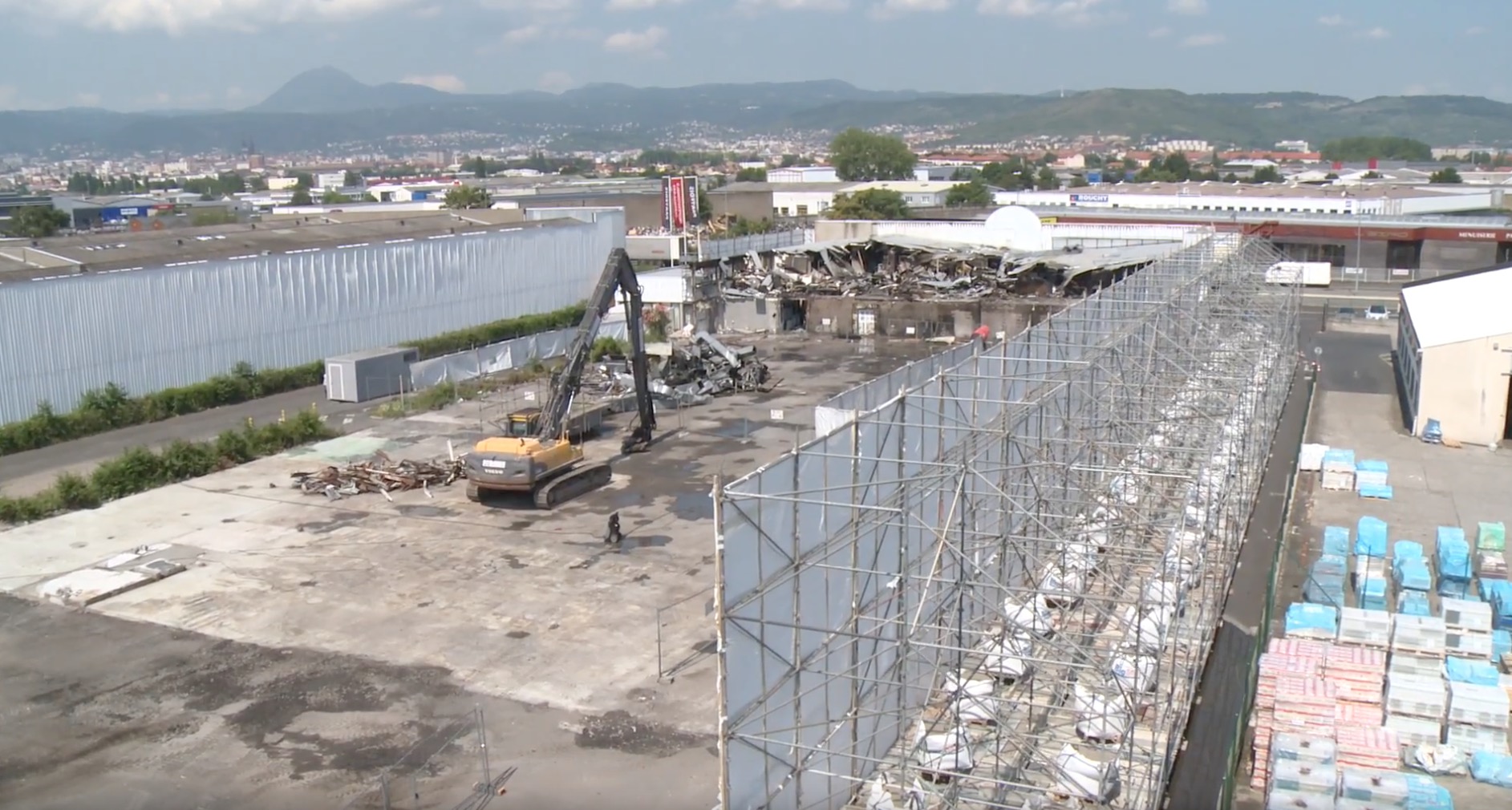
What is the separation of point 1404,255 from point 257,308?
163ft

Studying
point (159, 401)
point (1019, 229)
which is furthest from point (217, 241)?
point (1019, 229)

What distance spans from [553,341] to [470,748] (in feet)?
85.6

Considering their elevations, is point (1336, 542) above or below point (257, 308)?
below

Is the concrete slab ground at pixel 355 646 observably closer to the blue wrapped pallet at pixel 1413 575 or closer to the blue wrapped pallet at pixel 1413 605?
the blue wrapped pallet at pixel 1413 605

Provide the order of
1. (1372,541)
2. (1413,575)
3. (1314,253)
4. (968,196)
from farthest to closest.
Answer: (968,196) → (1314,253) → (1372,541) → (1413,575)

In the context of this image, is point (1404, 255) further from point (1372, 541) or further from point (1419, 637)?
point (1419, 637)

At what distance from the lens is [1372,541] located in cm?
1866

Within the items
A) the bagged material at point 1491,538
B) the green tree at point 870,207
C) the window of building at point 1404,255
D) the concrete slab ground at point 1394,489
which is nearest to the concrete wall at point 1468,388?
the concrete slab ground at point 1394,489

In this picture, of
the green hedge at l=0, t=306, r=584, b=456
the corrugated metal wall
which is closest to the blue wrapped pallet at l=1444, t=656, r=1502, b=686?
the green hedge at l=0, t=306, r=584, b=456

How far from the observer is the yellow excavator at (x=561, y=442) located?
22.1m

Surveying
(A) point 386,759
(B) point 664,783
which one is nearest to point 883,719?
(B) point 664,783

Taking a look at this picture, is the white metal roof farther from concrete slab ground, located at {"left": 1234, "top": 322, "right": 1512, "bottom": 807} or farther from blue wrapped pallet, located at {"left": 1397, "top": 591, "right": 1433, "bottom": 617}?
blue wrapped pallet, located at {"left": 1397, "top": 591, "right": 1433, "bottom": 617}

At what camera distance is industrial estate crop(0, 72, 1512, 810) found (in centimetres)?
1232

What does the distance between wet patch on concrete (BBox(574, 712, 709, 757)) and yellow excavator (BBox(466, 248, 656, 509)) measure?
28.1 ft
